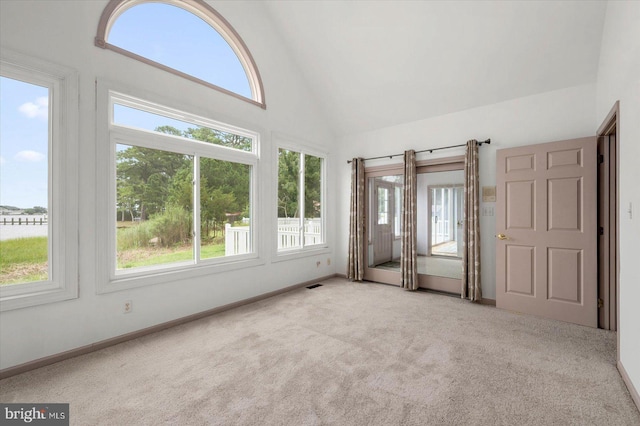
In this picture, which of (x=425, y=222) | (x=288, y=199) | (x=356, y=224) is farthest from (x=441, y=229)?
(x=288, y=199)

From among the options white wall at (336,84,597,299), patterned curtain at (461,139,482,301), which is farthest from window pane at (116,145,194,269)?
patterned curtain at (461,139,482,301)

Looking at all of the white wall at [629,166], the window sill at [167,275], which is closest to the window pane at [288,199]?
the window sill at [167,275]

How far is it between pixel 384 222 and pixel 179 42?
4.09 meters

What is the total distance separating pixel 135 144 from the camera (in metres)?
2.96

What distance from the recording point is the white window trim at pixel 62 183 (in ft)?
8.02

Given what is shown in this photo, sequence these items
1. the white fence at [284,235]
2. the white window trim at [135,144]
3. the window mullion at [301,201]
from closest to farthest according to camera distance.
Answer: the white window trim at [135,144], the white fence at [284,235], the window mullion at [301,201]

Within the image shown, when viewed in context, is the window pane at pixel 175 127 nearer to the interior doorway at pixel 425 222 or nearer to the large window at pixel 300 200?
the large window at pixel 300 200

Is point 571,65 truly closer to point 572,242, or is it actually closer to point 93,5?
point 572,242

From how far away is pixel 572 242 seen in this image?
3270mm

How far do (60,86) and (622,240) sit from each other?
190 inches

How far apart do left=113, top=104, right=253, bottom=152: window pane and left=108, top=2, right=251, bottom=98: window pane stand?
1.95ft

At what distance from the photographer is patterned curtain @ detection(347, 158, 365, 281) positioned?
525cm

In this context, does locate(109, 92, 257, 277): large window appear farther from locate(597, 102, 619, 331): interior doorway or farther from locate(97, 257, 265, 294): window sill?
locate(597, 102, 619, 331): interior doorway

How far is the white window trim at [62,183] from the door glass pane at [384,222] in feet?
13.8
